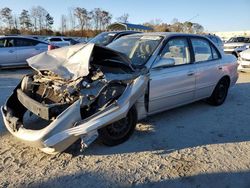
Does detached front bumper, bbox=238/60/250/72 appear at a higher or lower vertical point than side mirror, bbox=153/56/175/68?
lower

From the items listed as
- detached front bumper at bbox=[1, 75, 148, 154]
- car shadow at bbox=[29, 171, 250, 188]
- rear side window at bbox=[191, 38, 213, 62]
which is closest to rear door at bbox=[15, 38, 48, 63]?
rear side window at bbox=[191, 38, 213, 62]

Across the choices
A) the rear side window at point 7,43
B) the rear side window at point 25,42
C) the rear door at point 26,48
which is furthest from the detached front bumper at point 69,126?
the rear side window at point 25,42

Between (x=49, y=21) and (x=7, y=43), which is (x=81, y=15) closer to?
(x=49, y=21)

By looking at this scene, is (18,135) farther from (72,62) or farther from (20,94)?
(72,62)

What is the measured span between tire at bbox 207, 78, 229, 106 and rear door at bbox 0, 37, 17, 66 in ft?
26.7

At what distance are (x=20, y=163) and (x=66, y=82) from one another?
47.3 inches

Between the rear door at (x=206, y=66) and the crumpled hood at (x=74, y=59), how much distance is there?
1.88 metres

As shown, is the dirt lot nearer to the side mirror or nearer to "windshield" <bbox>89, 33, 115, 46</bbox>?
the side mirror

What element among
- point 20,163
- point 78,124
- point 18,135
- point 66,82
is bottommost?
point 20,163

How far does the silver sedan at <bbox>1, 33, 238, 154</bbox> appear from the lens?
3.55 meters

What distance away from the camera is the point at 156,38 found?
5062 millimetres

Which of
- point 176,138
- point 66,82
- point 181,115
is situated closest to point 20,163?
point 66,82

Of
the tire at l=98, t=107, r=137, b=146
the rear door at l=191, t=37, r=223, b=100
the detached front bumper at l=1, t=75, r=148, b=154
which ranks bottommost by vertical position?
the tire at l=98, t=107, r=137, b=146

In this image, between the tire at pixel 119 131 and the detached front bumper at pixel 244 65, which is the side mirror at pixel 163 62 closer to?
the tire at pixel 119 131
